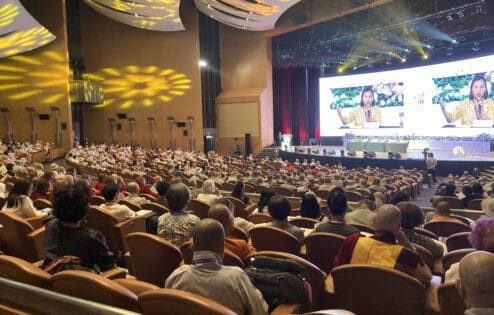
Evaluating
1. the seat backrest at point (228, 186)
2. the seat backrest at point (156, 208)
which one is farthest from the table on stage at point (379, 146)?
the seat backrest at point (156, 208)

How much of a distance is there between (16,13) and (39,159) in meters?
5.34

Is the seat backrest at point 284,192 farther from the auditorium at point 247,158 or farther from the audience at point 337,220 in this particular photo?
the audience at point 337,220

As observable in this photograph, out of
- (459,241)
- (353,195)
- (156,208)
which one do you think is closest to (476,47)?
(353,195)

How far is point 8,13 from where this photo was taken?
14273mm

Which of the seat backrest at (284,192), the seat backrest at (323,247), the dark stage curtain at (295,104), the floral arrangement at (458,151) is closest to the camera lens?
the seat backrest at (323,247)

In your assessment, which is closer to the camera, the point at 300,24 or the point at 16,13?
the point at 16,13

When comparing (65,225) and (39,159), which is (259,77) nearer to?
(39,159)

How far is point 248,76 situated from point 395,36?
10025mm

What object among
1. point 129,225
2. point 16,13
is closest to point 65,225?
point 129,225

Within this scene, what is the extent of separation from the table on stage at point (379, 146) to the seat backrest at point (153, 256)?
1832cm

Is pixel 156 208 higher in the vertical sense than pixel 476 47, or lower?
lower

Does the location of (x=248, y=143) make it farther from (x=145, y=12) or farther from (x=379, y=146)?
(x=145, y=12)

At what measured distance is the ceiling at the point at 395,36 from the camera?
50.0 ft

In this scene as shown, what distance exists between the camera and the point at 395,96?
21266mm
